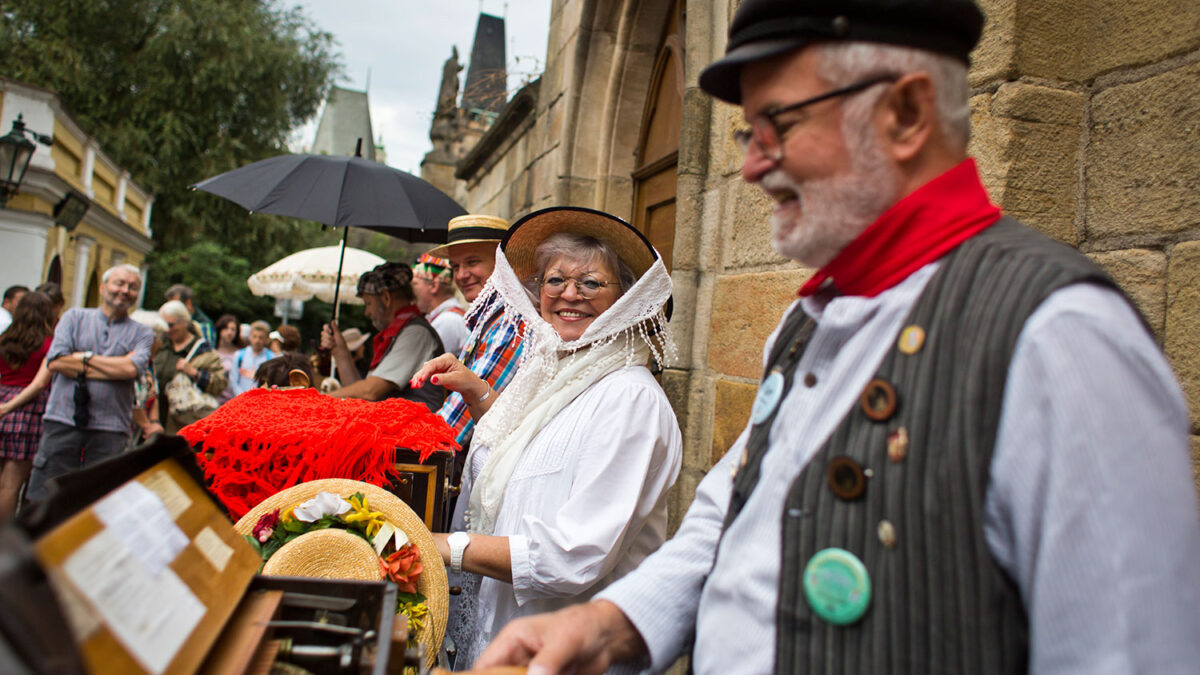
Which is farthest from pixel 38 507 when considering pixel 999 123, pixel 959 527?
pixel 999 123

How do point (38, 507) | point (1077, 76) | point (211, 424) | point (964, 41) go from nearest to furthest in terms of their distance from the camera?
1. point (38, 507)
2. point (964, 41)
3. point (1077, 76)
4. point (211, 424)

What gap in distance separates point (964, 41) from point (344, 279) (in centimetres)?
812

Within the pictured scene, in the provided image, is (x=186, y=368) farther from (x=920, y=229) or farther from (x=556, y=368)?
(x=920, y=229)

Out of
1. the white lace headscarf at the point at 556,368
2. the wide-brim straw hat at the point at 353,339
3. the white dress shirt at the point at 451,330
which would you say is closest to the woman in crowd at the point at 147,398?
the wide-brim straw hat at the point at 353,339

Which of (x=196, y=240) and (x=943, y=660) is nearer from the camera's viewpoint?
(x=943, y=660)

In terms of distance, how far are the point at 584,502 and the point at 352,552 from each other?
56cm

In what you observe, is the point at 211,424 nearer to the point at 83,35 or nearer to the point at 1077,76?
the point at 1077,76

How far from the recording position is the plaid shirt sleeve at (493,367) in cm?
315

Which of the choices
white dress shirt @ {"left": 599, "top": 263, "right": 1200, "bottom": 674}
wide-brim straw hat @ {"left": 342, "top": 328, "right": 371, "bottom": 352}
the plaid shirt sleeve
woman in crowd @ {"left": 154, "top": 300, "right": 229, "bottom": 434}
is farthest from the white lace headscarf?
woman in crowd @ {"left": 154, "top": 300, "right": 229, "bottom": 434}

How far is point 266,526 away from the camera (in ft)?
5.56

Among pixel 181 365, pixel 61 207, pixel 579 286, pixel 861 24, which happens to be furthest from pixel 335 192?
pixel 61 207

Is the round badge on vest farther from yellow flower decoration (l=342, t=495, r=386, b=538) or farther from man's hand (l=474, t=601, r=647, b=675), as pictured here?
yellow flower decoration (l=342, t=495, r=386, b=538)

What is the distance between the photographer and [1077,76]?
196 cm

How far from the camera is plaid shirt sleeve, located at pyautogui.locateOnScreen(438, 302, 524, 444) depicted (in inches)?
A: 124
